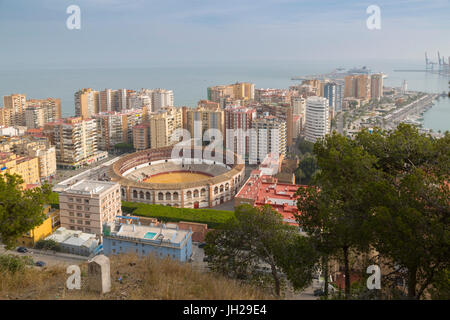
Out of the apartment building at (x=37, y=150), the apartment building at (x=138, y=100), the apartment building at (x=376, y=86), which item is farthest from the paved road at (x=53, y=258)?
the apartment building at (x=376, y=86)

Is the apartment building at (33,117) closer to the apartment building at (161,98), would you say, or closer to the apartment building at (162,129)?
the apartment building at (161,98)

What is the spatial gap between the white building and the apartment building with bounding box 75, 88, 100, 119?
1466 centimetres

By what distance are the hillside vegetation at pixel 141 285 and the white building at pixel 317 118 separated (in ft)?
60.4

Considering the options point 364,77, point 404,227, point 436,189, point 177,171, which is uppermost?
point 364,77

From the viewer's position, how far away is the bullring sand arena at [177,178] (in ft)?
46.5

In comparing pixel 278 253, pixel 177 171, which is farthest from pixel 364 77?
pixel 278 253

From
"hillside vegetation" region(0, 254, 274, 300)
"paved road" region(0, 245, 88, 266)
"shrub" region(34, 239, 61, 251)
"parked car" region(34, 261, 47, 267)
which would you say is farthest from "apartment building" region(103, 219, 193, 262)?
"hillside vegetation" region(0, 254, 274, 300)

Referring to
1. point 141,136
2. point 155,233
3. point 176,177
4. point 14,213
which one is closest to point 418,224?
point 14,213

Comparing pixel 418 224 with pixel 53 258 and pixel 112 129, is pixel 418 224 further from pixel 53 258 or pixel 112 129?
pixel 112 129

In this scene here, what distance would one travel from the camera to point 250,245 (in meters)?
5.41
